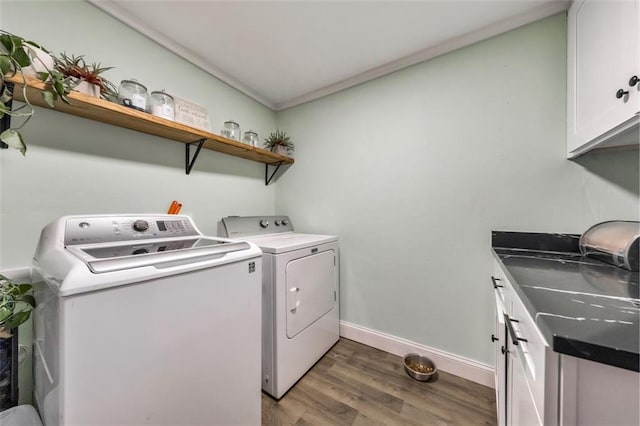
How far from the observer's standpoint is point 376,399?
1.41m

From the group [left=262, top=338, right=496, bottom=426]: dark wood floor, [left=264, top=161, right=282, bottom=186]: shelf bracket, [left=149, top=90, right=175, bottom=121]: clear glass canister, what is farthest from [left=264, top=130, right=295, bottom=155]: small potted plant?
[left=262, top=338, right=496, bottom=426]: dark wood floor

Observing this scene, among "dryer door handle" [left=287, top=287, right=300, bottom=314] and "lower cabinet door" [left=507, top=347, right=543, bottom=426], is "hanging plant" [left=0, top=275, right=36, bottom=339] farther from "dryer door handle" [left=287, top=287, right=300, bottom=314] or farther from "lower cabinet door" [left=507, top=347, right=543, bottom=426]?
"lower cabinet door" [left=507, top=347, right=543, bottom=426]

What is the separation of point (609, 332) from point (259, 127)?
250 centimetres

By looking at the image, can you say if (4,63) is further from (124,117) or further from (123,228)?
(123,228)

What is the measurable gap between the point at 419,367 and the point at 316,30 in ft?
8.24

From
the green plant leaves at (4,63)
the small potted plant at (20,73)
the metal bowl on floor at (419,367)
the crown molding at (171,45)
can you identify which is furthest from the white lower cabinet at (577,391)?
the crown molding at (171,45)

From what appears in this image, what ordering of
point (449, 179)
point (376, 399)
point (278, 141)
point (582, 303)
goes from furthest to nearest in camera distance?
point (278, 141), point (449, 179), point (376, 399), point (582, 303)

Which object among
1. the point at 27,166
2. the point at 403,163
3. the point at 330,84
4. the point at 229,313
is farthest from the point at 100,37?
the point at 403,163

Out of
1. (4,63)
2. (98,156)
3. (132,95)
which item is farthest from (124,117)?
(4,63)

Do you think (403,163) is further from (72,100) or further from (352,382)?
(72,100)

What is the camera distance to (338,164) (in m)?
2.11

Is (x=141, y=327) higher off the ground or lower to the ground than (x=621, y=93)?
lower

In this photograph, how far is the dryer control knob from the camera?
1.16 m

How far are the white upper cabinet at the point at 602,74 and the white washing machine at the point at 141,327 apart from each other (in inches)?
64.1
